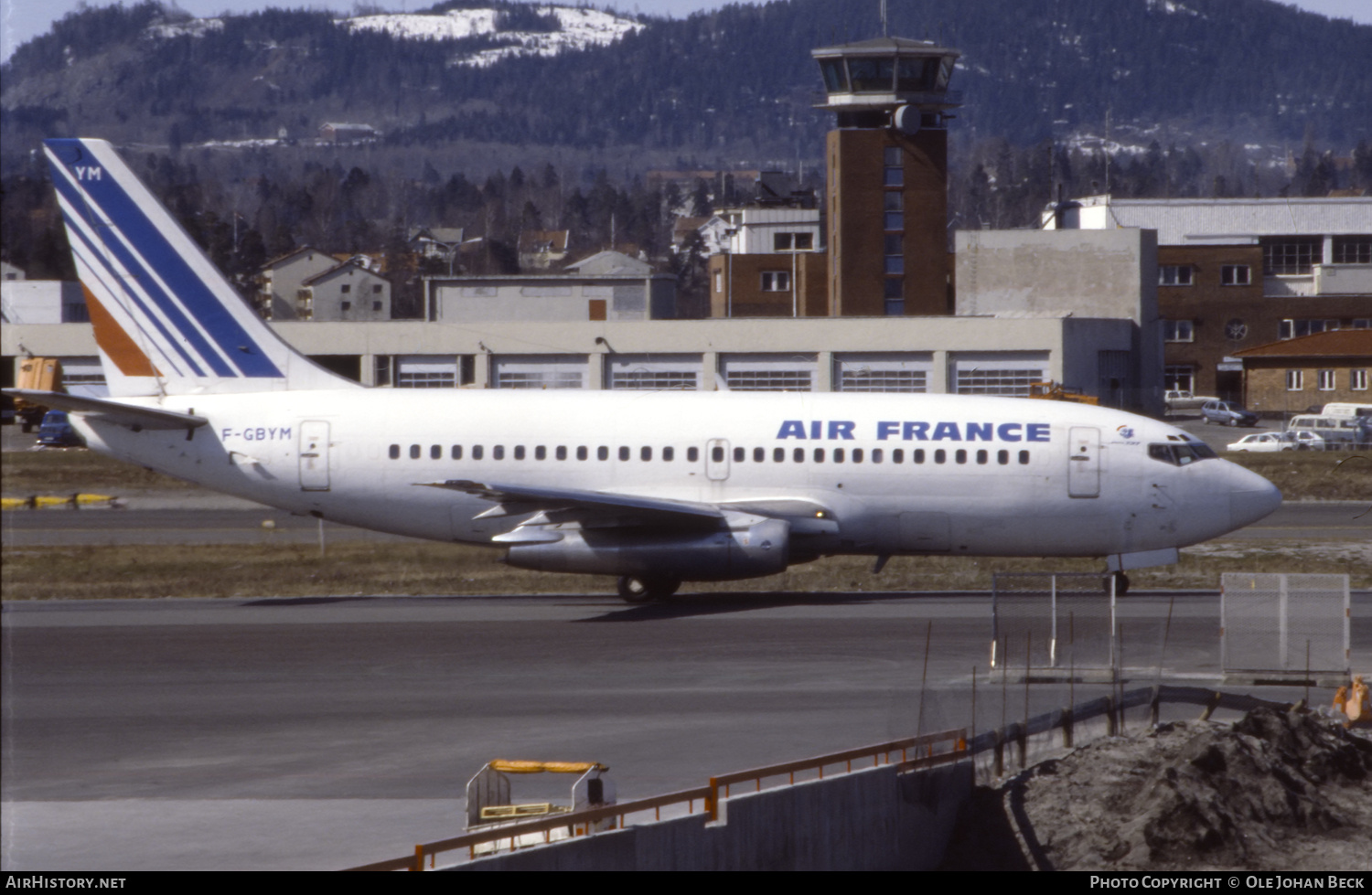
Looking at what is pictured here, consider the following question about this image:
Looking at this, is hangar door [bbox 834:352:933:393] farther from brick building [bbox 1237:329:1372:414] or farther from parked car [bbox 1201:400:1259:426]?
brick building [bbox 1237:329:1372:414]

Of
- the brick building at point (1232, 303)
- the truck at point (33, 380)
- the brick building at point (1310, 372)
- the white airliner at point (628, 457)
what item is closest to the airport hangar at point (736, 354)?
the brick building at point (1310, 372)

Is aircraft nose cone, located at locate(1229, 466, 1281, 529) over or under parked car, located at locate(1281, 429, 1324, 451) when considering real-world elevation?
over

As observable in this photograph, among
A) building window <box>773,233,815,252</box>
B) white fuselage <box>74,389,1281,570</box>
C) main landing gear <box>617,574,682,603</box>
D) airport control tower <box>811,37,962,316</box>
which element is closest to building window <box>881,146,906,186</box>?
airport control tower <box>811,37,962,316</box>

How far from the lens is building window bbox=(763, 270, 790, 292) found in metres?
136

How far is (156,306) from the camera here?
111 ft

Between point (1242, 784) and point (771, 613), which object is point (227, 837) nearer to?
point (1242, 784)

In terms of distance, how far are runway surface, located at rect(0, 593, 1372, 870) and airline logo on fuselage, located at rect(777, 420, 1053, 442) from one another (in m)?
3.58

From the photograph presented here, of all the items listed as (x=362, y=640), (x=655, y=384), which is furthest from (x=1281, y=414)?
(x=362, y=640)

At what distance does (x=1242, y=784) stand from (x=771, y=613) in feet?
50.8

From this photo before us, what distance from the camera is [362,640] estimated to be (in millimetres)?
28578

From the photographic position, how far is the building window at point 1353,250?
131500 millimetres

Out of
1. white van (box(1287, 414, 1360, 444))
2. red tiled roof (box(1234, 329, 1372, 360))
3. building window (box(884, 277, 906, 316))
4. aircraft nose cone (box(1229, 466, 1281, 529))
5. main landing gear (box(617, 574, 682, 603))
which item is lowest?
main landing gear (box(617, 574, 682, 603))

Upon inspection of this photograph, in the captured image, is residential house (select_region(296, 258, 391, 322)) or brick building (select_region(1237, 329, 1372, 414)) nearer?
brick building (select_region(1237, 329, 1372, 414))
